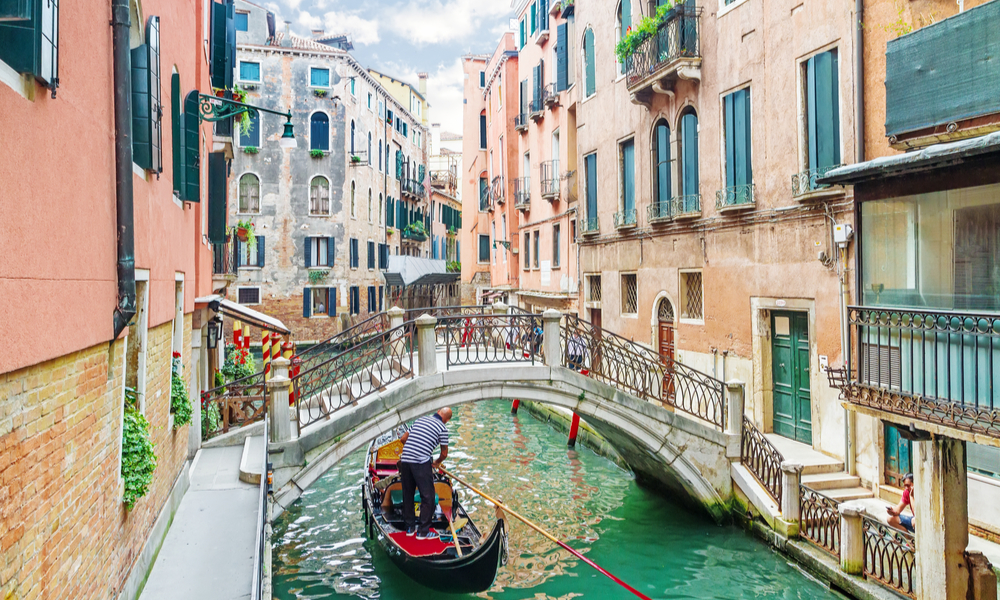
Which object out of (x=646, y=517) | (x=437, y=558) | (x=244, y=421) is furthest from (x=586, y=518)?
(x=244, y=421)

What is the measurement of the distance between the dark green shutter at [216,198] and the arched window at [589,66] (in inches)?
347

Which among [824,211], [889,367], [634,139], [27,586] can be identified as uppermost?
[634,139]

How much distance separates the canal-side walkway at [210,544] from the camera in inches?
229

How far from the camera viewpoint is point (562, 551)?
10.0 meters

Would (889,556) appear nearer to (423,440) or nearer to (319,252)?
(423,440)

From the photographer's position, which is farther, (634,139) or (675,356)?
(634,139)

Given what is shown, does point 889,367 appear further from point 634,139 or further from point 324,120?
Result: point 324,120

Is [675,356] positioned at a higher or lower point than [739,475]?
higher

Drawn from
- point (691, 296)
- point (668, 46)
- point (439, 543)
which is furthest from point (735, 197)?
point (439, 543)

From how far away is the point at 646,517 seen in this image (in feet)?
37.1

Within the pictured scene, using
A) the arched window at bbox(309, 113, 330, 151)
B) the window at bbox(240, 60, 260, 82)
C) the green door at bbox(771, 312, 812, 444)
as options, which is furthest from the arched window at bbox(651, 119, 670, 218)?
the window at bbox(240, 60, 260, 82)

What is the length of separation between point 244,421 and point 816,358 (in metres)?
→ 8.37

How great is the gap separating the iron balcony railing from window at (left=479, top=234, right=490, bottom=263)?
1998 cm

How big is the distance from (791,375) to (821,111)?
3.79m
